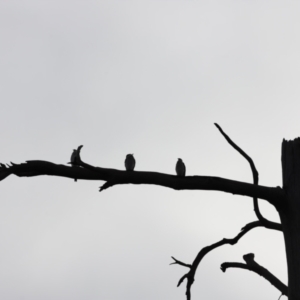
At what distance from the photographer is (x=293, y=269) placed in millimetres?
4945

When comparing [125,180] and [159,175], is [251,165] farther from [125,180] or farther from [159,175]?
[125,180]

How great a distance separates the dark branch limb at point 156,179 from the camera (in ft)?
16.9

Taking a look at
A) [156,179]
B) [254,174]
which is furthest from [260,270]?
[156,179]

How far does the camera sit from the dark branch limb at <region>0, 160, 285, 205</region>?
5.14 metres

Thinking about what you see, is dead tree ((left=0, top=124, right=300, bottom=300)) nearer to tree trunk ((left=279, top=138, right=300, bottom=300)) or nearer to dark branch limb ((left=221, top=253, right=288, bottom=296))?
tree trunk ((left=279, top=138, right=300, bottom=300))

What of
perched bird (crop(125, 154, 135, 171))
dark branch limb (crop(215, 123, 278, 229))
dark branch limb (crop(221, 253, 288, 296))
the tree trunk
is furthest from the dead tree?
perched bird (crop(125, 154, 135, 171))

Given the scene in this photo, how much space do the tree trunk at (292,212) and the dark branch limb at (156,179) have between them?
0.41ft

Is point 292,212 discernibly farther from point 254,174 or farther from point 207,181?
point 207,181

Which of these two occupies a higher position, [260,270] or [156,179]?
[156,179]

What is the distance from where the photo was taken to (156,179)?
204 inches

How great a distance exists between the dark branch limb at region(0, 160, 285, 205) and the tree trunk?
0.41 feet

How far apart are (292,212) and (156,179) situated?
1493 millimetres

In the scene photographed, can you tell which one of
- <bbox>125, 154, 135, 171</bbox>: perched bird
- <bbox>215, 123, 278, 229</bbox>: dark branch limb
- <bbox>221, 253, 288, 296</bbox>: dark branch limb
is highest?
<bbox>125, 154, 135, 171</bbox>: perched bird

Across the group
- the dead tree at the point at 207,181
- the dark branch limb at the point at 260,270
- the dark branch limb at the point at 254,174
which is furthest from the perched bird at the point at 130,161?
the dead tree at the point at 207,181
